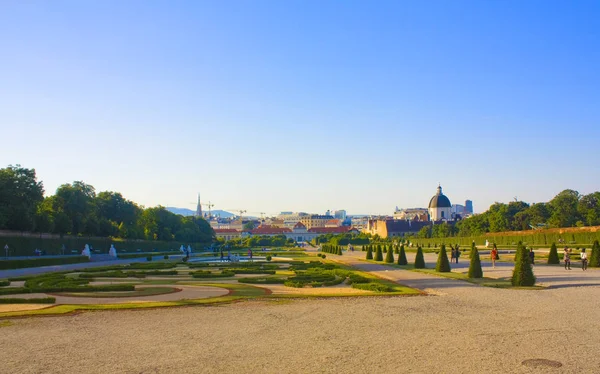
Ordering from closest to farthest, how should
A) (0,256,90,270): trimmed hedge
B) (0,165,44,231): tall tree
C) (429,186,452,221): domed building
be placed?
(0,256,90,270): trimmed hedge
(0,165,44,231): tall tree
(429,186,452,221): domed building

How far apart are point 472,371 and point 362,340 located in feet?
8.71

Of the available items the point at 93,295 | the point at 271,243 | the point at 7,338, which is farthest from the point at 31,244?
the point at 271,243

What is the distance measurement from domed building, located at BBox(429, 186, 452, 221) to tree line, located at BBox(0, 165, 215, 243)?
335 feet

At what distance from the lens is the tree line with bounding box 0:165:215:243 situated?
163 ft

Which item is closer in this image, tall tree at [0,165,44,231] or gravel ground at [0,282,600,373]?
gravel ground at [0,282,600,373]

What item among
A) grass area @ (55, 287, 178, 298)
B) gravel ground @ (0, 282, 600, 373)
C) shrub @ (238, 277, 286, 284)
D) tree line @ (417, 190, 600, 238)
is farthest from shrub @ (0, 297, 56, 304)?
tree line @ (417, 190, 600, 238)

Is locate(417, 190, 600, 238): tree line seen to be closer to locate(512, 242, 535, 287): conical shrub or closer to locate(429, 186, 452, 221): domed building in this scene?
locate(512, 242, 535, 287): conical shrub

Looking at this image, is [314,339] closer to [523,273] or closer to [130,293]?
[130,293]

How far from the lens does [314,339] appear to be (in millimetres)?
10828

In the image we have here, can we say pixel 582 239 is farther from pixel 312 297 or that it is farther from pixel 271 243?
pixel 271 243

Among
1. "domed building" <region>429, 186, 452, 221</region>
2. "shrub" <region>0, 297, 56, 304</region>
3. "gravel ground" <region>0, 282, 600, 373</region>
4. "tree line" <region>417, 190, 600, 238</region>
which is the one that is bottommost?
"gravel ground" <region>0, 282, 600, 373</region>

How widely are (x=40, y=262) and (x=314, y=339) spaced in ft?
110

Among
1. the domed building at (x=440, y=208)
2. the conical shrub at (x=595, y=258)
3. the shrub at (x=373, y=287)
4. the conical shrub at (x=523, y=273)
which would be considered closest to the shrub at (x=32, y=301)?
the shrub at (x=373, y=287)

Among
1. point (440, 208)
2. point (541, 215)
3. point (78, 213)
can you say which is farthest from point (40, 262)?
point (440, 208)
